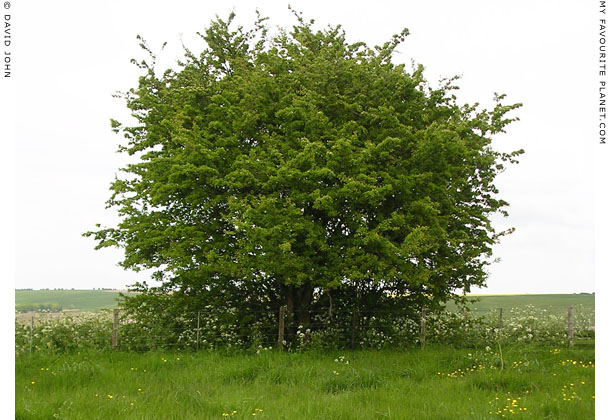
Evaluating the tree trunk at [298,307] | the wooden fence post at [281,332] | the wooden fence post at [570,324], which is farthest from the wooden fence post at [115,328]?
the wooden fence post at [570,324]

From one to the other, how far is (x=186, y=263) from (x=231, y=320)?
2.95 meters

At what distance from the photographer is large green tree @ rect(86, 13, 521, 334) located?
54.2ft

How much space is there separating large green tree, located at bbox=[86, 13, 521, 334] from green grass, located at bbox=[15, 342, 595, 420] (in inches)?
123

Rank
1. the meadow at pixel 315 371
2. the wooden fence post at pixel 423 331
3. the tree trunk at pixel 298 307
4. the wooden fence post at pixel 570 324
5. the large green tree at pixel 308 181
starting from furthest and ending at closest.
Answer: the wooden fence post at pixel 570 324 < the tree trunk at pixel 298 307 < the wooden fence post at pixel 423 331 < the large green tree at pixel 308 181 < the meadow at pixel 315 371

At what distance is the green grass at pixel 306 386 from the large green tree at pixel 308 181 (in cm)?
313

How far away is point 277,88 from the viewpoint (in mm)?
18594

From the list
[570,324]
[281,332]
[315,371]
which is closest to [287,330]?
[281,332]

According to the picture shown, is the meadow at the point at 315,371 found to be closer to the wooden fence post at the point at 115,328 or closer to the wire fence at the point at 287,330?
the wire fence at the point at 287,330

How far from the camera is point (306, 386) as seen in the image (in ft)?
39.5

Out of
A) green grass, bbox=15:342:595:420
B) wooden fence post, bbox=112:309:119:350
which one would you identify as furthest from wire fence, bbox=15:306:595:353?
green grass, bbox=15:342:595:420

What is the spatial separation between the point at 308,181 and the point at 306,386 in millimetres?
6695

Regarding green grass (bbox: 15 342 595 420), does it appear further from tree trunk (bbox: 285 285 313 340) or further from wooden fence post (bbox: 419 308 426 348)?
tree trunk (bbox: 285 285 313 340)

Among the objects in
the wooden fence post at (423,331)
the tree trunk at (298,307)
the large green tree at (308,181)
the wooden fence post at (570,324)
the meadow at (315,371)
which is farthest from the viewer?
the wooden fence post at (570,324)

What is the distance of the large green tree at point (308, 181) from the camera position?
16.5m
